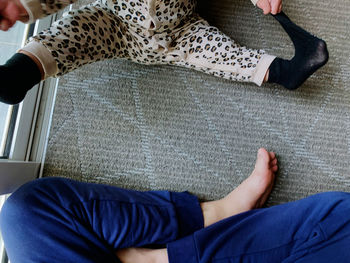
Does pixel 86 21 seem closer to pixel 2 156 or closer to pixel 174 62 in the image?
pixel 174 62

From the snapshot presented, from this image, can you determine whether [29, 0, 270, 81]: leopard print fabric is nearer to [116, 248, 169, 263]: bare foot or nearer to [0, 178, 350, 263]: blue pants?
[0, 178, 350, 263]: blue pants

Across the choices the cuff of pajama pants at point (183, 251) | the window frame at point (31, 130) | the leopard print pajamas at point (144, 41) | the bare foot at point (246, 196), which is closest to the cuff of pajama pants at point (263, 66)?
the leopard print pajamas at point (144, 41)

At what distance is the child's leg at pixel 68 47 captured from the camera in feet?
2.03

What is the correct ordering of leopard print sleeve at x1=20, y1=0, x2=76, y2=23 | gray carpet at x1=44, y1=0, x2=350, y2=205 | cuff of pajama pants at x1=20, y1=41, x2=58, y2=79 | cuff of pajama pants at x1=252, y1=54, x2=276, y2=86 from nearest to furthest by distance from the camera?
leopard print sleeve at x1=20, y1=0, x2=76, y2=23
cuff of pajama pants at x1=20, y1=41, x2=58, y2=79
cuff of pajama pants at x1=252, y1=54, x2=276, y2=86
gray carpet at x1=44, y1=0, x2=350, y2=205

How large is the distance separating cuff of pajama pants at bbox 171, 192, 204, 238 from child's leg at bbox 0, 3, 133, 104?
40 centimetres

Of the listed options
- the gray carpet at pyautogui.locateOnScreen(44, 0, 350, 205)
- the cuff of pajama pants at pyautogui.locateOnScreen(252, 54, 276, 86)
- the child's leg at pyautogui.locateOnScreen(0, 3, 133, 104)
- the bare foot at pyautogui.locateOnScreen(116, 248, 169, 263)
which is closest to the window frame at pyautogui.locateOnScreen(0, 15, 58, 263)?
the gray carpet at pyautogui.locateOnScreen(44, 0, 350, 205)

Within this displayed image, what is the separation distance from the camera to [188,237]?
764 millimetres

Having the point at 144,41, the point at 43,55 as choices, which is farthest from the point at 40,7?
the point at 144,41

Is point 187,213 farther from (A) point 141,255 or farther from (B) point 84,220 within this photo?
(B) point 84,220

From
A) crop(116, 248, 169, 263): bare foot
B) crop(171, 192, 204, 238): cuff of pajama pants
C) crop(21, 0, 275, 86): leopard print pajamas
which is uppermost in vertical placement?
crop(21, 0, 275, 86): leopard print pajamas

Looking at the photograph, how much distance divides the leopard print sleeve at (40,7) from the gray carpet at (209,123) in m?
0.29

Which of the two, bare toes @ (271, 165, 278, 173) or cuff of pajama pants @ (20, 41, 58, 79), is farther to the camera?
bare toes @ (271, 165, 278, 173)

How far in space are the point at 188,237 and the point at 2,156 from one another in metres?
0.49

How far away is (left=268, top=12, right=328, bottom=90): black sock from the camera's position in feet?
2.40
